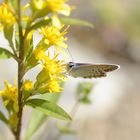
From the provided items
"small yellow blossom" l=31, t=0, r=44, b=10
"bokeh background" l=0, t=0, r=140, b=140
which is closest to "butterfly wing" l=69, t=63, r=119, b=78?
"small yellow blossom" l=31, t=0, r=44, b=10

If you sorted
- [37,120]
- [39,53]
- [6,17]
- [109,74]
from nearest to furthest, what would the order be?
[6,17]
[39,53]
[37,120]
[109,74]

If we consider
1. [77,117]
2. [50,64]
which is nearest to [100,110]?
[77,117]

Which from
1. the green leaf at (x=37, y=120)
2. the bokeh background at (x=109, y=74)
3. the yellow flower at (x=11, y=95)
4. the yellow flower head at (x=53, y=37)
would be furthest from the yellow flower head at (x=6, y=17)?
the bokeh background at (x=109, y=74)

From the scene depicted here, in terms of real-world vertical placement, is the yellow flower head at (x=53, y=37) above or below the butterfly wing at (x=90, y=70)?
above

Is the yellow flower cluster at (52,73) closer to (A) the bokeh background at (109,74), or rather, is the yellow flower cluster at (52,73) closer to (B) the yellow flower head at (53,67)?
(B) the yellow flower head at (53,67)

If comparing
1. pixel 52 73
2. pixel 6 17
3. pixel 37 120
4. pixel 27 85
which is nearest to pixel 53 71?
pixel 52 73

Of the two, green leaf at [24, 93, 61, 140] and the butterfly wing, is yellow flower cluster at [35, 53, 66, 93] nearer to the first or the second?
the butterfly wing

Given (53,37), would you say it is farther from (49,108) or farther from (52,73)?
(49,108)

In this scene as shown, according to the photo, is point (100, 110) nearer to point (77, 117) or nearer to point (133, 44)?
point (77, 117)
